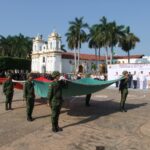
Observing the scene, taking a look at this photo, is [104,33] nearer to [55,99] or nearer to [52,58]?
[52,58]

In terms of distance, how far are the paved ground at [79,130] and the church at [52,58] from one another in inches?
2871

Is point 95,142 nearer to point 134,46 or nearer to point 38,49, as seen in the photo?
point 134,46

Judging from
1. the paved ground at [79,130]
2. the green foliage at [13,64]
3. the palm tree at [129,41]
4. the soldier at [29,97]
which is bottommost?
the paved ground at [79,130]

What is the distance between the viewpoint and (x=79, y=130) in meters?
8.91

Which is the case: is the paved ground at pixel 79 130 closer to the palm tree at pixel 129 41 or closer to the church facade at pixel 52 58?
the palm tree at pixel 129 41

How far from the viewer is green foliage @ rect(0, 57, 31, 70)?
6073cm

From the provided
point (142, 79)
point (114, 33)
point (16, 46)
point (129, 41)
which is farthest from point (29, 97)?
point (16, 46)

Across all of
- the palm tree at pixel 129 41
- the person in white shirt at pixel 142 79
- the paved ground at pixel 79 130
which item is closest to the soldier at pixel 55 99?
the paved ground at pixel 79 130

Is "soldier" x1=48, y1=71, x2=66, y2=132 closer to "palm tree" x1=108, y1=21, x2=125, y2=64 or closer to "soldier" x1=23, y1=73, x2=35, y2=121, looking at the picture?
"soldier" x1=23, y1=73, x2=35, y2=121

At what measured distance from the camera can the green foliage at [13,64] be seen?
2391 inches

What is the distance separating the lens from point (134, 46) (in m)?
68.6

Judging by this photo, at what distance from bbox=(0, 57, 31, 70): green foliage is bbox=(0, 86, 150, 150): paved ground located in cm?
4920

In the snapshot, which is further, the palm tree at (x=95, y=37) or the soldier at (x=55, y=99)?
the palm tree at (x=95, y=37)

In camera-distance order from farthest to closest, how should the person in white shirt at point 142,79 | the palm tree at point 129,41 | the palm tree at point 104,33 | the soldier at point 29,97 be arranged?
1. the palm tree at point 129,41
2. the palm tree at point 104,33
3. the person in white shirt at point 142,79
4. the soldier at point 29,97
